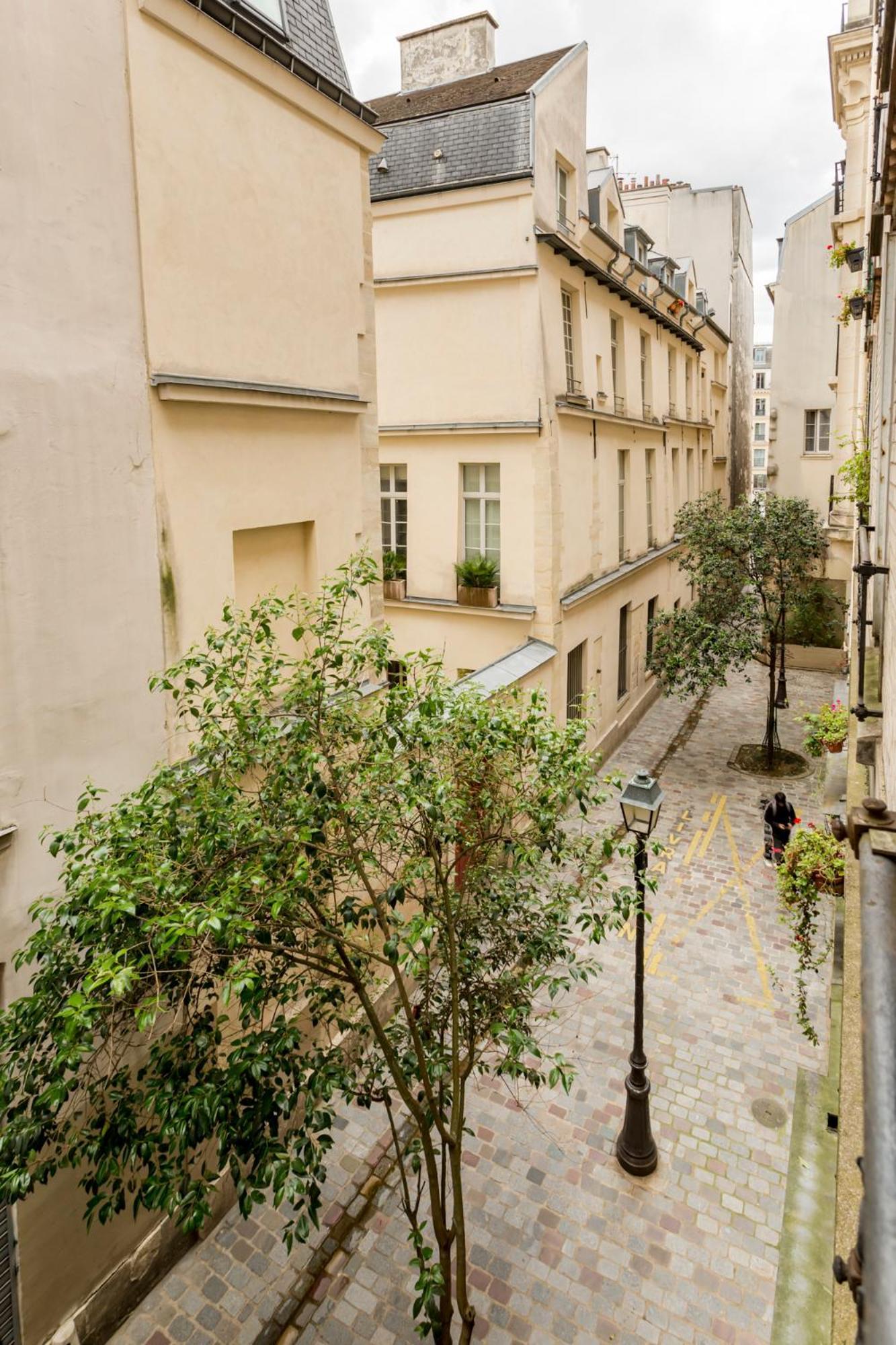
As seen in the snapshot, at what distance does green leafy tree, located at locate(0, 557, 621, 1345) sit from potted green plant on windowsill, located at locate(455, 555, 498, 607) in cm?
911

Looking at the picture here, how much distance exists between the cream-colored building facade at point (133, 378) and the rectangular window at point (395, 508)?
769cm

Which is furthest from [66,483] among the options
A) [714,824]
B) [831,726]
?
[714,824]

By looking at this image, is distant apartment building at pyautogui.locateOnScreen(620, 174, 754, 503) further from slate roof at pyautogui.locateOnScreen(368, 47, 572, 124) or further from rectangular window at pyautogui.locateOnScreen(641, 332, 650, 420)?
slate roof at pyautogui.locateOnScreen(368, 47, 572, 124)

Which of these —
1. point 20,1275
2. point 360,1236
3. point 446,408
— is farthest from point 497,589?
point 20,1275

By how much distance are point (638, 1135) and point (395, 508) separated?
1227 centimetres

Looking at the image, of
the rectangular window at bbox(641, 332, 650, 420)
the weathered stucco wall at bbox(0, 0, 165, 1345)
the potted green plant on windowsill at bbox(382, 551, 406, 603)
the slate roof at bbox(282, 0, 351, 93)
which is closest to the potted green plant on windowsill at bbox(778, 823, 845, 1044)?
the weathered stucco wall at bbox(0, 0, 165, 1345)

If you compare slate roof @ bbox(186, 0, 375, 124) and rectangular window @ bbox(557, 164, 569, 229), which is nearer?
slate roof @ bbox(186, 0, 375, 124)

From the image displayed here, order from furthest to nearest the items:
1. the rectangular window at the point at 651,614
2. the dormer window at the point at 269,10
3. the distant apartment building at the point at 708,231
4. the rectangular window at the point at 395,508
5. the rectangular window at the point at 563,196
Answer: the distant apartment building at the point at 708,231, the rectangular window at the point at 651,614, the rectangular window at the point at 395,508, the rectangular window at the point at 563,196, the dormer window at the point at 269,10

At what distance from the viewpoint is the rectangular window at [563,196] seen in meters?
15.6

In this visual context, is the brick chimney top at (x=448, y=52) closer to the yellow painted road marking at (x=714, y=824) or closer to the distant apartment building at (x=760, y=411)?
the yellow painted road marking at (x=714, y=824)

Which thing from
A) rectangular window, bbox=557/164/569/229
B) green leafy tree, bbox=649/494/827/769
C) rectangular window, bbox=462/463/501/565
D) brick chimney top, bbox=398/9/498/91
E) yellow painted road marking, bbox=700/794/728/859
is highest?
brick chimney top, bbox=398/9/498/91

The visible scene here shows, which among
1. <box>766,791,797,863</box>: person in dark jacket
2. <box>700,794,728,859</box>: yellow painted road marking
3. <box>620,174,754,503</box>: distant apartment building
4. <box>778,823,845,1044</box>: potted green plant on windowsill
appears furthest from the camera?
<box>620,174,754,503</box>: distant apartment building

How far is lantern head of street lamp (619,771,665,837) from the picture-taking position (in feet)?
25.0

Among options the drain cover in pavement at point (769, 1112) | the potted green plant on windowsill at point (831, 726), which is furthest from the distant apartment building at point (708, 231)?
the drain cover in pavement at point (769, 1112)
